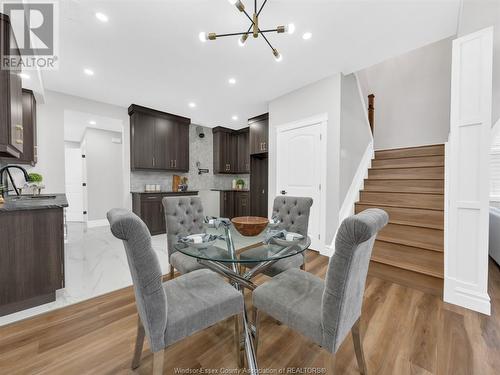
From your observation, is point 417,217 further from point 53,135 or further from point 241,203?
point 53,135

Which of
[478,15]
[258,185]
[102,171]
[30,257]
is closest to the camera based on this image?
[30,257]

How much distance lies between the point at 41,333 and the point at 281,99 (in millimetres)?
4235

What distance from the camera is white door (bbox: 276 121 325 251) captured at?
10.9ft

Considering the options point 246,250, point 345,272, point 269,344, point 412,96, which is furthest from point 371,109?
point 269,344

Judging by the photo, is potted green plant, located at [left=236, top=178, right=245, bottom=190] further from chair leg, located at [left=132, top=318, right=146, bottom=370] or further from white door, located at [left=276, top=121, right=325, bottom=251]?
chair leg, located at [left=132, top=318, right=146, bottom=370]

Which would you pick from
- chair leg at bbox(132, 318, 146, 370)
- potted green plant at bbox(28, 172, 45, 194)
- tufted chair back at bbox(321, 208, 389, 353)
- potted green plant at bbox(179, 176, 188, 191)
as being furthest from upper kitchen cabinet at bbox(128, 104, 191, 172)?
tufted chair back at bbox(321, 208, 389, 353)

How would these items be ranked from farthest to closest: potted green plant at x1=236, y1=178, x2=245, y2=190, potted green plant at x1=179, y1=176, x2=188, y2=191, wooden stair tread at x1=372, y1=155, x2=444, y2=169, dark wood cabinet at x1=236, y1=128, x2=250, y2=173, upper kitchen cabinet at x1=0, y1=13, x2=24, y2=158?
potted green plant at x1=236, y1=178, x2=245, y2=190 → dark wood cabinet at x1=236, y1=128, x2=250, y2=173 → potted green plant at x1=179, y1=176, x2=188, y2=191 → wooden stair tread at x1=372, y1=155, x2=444, y2=169 → upper kitchen cabinet at x1=0, y1=13, x2=24, y2=158

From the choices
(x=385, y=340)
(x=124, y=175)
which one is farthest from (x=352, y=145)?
(x=124, y=175)

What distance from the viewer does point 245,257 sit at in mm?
1354

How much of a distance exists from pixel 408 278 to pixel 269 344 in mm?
1816

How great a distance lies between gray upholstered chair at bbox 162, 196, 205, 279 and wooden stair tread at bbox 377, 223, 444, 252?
2.39 m

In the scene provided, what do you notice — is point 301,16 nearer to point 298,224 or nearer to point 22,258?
point 298,224

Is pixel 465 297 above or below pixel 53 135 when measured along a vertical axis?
below

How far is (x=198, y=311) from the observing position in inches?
43.7
